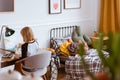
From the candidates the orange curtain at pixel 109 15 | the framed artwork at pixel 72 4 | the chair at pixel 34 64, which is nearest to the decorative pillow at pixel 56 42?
the framed artwork at pixel 72 4

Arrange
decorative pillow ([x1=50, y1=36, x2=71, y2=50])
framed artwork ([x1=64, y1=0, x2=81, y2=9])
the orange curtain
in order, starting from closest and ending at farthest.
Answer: decorative pillow ([x1=50, y1=36, x2=71, y2=50]), framed artwork ([x1=64, y1=0, x2=81, y2=9]), the orange curtain

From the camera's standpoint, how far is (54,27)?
4887mm

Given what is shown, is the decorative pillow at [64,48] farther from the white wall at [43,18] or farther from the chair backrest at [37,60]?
the chair backrest at [37,60]

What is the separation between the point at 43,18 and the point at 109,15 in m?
1.89

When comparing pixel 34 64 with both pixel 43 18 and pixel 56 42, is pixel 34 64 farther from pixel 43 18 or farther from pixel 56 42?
pixel 43 18

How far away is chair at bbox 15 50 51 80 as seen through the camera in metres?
2.99

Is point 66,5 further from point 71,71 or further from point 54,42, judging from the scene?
point 71,71

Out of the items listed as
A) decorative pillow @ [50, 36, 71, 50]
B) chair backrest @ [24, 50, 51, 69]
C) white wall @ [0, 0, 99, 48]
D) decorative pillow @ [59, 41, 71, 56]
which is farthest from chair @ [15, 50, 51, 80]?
decorative pillow @ [50, 36, 71, 50]

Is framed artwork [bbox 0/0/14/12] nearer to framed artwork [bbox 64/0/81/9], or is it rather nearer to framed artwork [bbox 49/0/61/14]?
framed artwork [bbox 49/0/61/14]

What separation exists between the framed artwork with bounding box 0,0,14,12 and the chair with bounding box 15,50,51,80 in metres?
1.36

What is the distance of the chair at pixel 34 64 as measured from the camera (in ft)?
9.82

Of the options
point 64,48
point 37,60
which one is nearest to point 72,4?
point 64,48

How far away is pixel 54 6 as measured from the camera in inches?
188

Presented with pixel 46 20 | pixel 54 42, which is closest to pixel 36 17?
pixel 46 20
